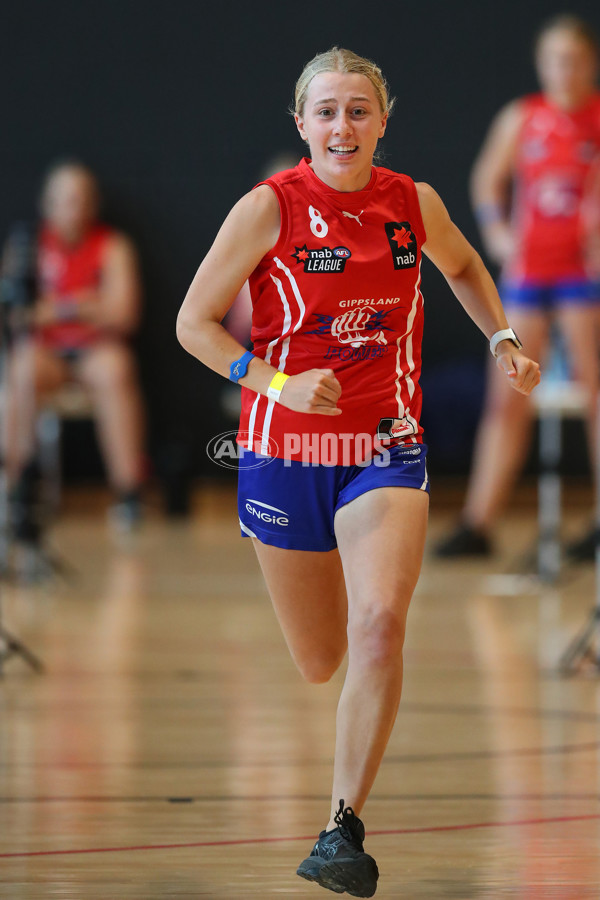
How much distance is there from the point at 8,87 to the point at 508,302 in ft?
15.3

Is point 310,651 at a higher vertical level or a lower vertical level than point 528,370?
lower

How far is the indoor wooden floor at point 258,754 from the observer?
254cm

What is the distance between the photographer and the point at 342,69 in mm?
2508

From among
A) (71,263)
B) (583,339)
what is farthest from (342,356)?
(71,263)

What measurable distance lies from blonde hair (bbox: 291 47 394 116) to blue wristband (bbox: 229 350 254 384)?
1.63ft

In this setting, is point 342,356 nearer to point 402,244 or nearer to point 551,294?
point 402,244

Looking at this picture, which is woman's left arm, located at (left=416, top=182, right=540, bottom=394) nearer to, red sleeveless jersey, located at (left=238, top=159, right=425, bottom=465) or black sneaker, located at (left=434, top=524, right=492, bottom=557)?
red sleeveless jersey, located at (left=238, top=159, right=425, bottom=465)

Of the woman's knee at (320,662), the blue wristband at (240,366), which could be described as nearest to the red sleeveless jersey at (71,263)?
the woman's knee at (320,662)

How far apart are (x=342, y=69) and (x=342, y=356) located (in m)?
0.51

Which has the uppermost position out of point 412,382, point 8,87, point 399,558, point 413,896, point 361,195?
point 8,87

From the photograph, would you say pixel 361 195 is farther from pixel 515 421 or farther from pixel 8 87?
pixel 8 87

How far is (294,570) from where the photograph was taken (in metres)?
2.62

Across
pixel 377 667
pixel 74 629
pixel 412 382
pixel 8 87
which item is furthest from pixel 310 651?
pixel 8 87

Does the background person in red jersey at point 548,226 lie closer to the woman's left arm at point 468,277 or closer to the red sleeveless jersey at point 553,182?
the red sleeveless jersey at point 553,182
